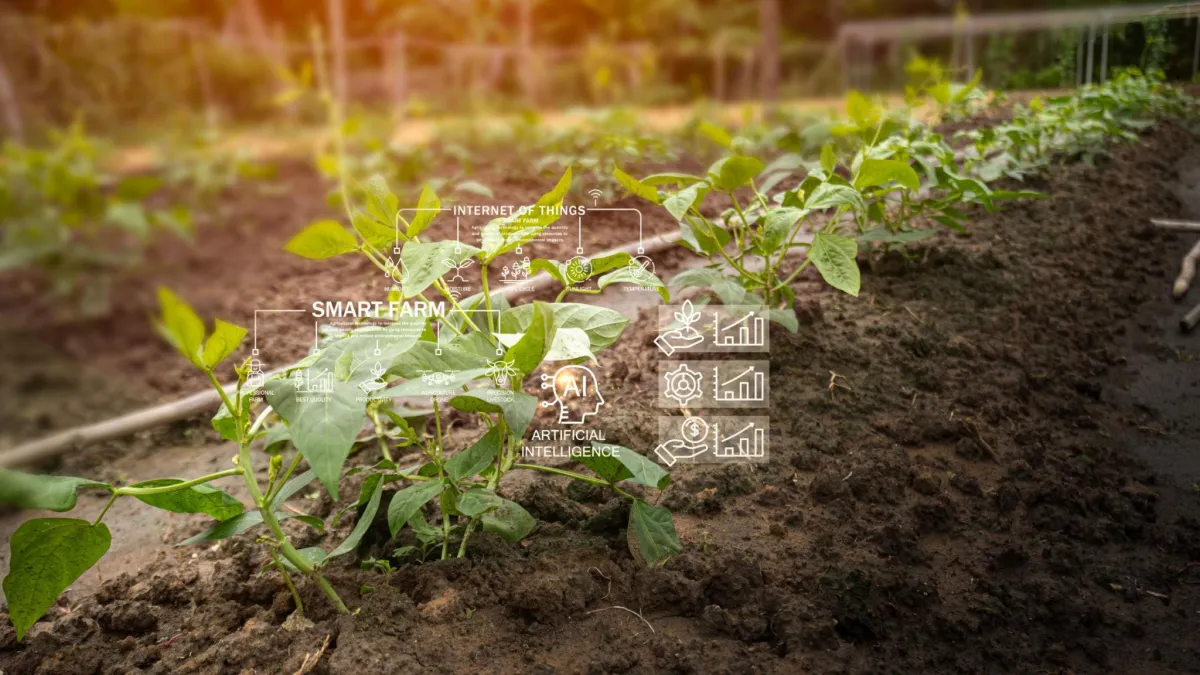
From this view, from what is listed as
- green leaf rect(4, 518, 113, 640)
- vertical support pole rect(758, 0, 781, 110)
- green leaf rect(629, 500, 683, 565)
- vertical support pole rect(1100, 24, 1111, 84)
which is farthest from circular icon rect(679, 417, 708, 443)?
vertical support pole rect(758, 0, 781, 110)

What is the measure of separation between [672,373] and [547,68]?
10941mm

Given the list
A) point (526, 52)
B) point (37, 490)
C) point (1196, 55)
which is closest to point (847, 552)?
point (37, 490)

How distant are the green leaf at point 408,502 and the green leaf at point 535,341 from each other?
0.64 ft

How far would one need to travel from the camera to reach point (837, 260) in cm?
151

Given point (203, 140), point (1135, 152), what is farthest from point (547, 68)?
point (1135, 152)

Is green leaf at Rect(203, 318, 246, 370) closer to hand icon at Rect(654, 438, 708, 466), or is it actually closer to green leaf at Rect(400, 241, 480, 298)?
green leaf at Rect(400, 241, 480, 298)

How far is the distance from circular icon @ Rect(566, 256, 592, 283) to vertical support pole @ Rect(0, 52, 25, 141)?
2.86m

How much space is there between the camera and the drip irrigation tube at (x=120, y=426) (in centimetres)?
198

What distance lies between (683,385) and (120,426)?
4.67ft

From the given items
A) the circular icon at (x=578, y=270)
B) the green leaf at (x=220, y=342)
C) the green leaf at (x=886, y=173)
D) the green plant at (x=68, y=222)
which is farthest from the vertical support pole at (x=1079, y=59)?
the green plant at (x=68, y=222)

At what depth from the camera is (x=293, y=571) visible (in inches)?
49.7

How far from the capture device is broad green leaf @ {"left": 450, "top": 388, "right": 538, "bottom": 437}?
1.04 metres

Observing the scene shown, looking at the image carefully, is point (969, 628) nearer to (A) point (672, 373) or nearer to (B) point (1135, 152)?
(A) point (672, 373)

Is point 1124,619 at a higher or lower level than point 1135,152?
lower
